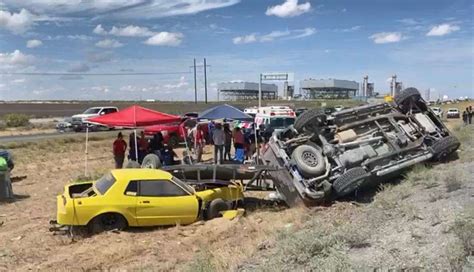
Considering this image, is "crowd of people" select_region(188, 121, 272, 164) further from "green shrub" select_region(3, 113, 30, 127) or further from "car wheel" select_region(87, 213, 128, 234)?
"green shrub" select_region(3, 113, 30, 127)

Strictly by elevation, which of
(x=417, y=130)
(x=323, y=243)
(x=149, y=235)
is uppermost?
(x=417, y=130)

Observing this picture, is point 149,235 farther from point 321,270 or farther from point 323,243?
point 321,270

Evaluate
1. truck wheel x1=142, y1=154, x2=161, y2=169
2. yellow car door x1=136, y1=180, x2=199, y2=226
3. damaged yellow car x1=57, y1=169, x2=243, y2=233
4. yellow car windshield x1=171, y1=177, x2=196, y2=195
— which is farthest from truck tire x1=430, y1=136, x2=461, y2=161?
truck wheel x1=142, y1=154, x2=161, y2=169

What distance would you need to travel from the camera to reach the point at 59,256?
9711 millimetres

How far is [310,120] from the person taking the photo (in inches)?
578

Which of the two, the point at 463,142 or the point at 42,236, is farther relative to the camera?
the point at 463,142

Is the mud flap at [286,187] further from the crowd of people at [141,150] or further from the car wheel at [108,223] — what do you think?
the crowd of people at [141,150]

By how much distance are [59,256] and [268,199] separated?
21.2 ft

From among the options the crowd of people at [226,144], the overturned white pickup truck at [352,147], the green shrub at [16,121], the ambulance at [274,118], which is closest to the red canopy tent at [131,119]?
the crowd of people at [226,144]

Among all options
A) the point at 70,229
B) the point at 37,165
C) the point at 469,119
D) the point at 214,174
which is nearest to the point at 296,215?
the point at 214,174

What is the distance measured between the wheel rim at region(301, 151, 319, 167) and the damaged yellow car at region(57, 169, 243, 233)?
9.56 ft

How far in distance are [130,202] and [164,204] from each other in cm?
75

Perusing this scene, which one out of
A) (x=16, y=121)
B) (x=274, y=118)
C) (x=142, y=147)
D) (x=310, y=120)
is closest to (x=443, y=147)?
(x=310, y=120)

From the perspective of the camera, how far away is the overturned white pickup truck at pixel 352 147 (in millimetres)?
13266
